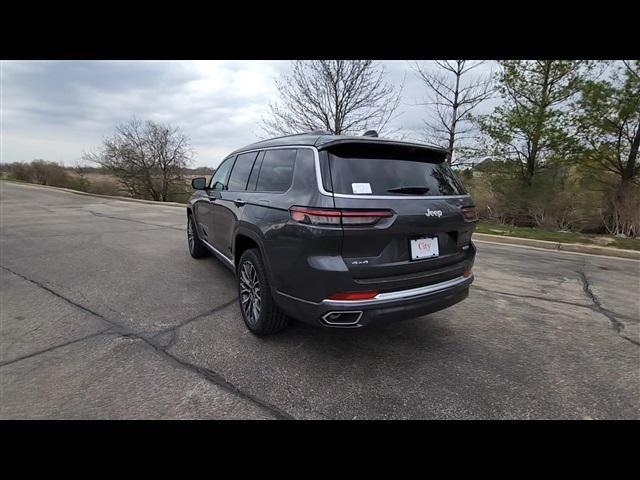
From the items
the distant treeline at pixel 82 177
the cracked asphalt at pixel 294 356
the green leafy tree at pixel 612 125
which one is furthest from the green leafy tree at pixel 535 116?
the distant treeline at pixel 82 177

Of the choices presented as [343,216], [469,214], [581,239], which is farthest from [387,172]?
[581,239]

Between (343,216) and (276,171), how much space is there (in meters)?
1.12

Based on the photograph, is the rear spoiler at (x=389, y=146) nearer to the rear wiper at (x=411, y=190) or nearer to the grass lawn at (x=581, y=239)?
the rear wiper at (x=411, y=190)

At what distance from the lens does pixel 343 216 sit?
2133 millimetres

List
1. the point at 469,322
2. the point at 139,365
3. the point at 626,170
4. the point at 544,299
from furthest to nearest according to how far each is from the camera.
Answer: the point at 626,170 → the point at 544,299 → the point at 469,322 → the point at 139,365

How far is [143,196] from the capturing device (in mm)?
22453

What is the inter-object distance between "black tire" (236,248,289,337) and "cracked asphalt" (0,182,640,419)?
16 centimetres

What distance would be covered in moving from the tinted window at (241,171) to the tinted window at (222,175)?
25cm

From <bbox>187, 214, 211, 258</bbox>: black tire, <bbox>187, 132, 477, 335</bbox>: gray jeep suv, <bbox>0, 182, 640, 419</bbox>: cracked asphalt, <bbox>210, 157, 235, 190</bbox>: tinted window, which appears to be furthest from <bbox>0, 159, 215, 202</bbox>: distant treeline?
<bbox>187, 132, 477, 335</bbox>: gray jeep suv

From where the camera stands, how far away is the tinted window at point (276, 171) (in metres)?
2.70

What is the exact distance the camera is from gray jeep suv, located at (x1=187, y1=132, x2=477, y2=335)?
219cm

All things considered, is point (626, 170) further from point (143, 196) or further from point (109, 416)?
point (143, 196)

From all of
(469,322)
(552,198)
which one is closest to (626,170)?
(552,198)

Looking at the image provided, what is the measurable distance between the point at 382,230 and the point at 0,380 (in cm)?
312
